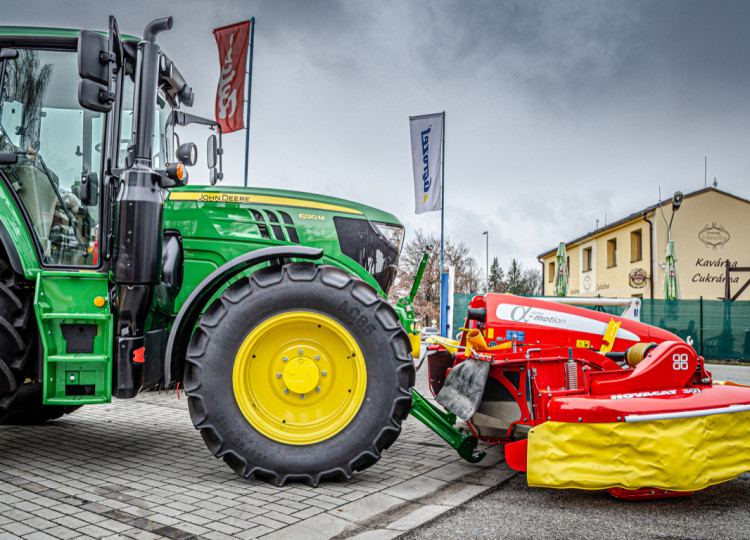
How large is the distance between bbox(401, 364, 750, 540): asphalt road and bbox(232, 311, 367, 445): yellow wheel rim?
93cm

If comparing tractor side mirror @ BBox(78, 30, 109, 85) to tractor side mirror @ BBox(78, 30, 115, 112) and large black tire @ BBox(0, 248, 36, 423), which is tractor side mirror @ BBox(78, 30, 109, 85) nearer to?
tractor side mirror @ BBox(78, 30, 115, 112)

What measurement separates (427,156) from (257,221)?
14.8 meters

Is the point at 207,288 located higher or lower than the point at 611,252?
lower

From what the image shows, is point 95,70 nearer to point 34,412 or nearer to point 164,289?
point 164,289

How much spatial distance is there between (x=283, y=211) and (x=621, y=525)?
110 inches

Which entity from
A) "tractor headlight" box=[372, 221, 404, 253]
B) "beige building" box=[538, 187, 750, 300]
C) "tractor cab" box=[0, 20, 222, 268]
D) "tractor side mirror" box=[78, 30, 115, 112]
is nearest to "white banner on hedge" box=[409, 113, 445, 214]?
"beige building" box=[538, 187, 750, 300]

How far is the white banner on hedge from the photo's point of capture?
18516 mm

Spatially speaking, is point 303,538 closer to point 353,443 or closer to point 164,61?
point 353,443

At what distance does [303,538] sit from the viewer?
2979 mm

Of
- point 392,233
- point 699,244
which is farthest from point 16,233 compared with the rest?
point 699,244

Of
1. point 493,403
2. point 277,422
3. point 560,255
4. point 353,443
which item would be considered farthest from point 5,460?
point 560,255

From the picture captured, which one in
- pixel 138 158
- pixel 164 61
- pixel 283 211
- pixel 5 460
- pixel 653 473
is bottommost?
pixel 5 460

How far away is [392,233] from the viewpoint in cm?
480

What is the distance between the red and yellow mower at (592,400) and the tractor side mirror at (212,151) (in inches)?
96.9
